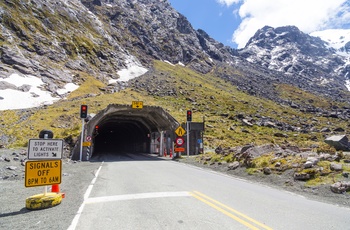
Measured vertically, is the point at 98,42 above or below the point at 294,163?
above

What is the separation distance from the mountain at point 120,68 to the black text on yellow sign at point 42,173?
74.7 feet

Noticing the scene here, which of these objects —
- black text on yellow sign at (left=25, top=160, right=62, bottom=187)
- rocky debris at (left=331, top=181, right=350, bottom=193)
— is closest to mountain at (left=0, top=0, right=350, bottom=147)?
black text on yellow sign at (left=25, top=160, right=62, bottom=187)

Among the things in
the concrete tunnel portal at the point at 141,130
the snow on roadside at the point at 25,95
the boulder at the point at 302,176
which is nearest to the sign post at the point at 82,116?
the concrete tunnel portal at the point at 141,130

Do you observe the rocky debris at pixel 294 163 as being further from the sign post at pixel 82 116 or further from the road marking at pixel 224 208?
the sign post at pixel 82 116

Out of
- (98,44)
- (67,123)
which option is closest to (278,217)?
(67,123)

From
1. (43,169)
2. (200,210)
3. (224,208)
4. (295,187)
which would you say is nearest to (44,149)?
(43,169)

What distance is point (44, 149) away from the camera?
7.79m

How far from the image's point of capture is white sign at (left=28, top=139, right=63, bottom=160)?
7.55 metres

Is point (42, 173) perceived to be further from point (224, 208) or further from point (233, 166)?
point (233, 166)

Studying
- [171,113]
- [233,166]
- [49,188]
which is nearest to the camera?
[49,188]

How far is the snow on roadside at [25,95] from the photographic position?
50.6 meters

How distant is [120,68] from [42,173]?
102292 millimetres

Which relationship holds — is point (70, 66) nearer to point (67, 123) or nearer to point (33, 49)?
point (33, 49)

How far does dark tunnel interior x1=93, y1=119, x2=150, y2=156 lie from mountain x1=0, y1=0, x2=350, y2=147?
5.87 metres
